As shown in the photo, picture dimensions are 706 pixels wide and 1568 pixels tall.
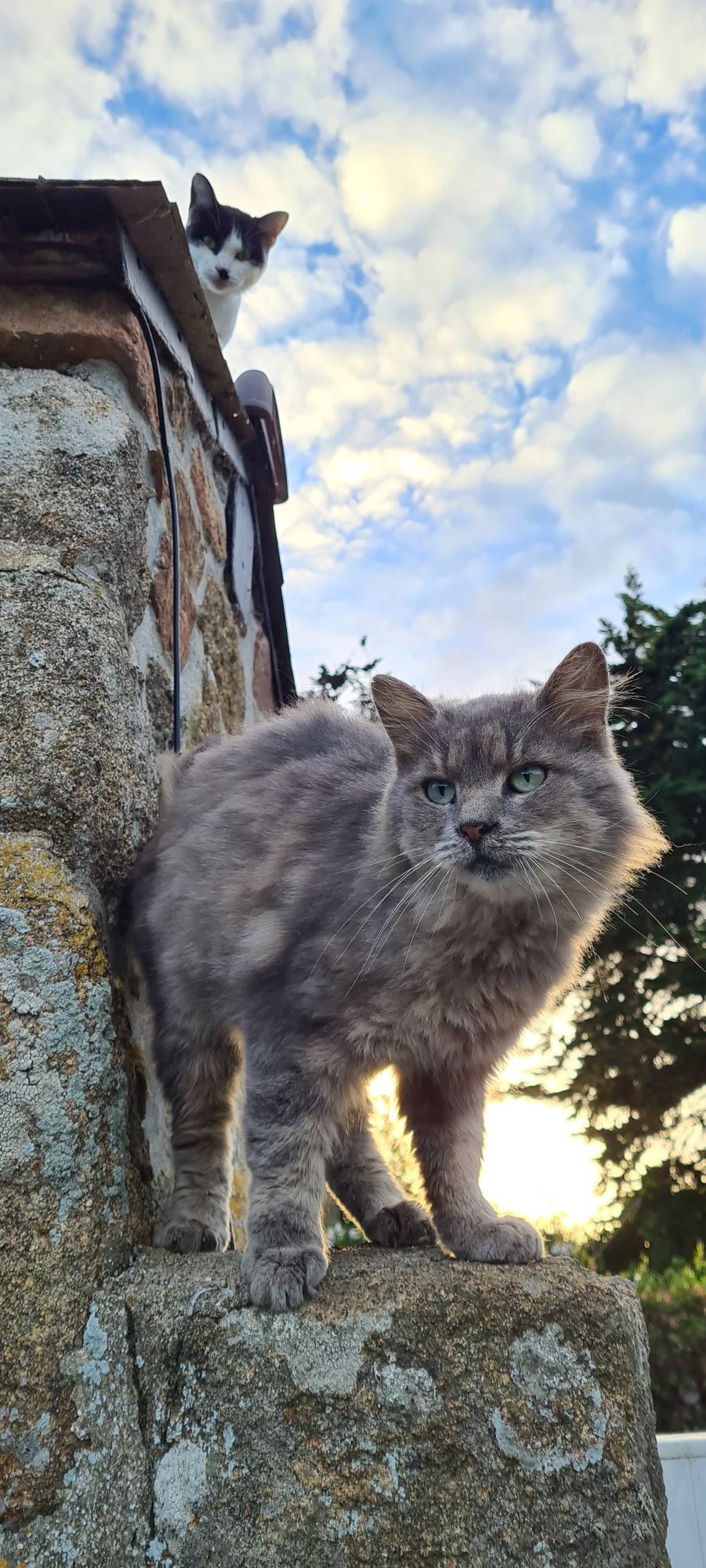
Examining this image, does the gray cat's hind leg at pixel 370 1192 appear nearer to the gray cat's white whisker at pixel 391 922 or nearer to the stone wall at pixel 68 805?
the gray cat's white whisker at pixel 391 922

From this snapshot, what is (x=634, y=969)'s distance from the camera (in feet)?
23.7

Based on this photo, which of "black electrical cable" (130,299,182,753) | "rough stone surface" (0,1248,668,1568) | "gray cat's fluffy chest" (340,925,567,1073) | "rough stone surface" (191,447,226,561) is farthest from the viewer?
"rough stone surface" (191,447,226,561)

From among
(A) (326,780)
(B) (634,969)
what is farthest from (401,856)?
(B) (634,969)

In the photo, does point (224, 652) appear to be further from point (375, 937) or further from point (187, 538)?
point (375, 937)

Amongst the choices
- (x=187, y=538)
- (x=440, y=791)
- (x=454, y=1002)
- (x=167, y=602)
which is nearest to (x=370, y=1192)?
(x=454, y=1002)

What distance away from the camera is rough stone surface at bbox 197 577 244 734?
2.84 metres

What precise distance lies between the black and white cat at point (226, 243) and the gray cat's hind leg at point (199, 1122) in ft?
15.4

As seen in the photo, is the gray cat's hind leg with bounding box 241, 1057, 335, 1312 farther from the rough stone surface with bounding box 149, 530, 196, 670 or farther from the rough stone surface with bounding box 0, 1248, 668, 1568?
the rough stone surface with bounding box 149, 530, 196, 670

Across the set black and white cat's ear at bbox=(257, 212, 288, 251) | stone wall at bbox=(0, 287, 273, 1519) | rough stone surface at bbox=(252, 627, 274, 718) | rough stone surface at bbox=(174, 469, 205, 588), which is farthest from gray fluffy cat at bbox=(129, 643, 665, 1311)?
black and white cat's ear at bbox=(257, 212, 288, 251)

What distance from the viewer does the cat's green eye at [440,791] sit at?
1.94 metres

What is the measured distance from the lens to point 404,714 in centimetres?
208

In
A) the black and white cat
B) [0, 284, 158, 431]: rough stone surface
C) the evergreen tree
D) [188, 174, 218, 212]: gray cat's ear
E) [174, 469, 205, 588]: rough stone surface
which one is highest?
[188, 174, 218, 212]: gray cat's ear

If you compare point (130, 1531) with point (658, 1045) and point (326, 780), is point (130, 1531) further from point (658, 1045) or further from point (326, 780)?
point (658, 1045)

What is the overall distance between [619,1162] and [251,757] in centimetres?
590
